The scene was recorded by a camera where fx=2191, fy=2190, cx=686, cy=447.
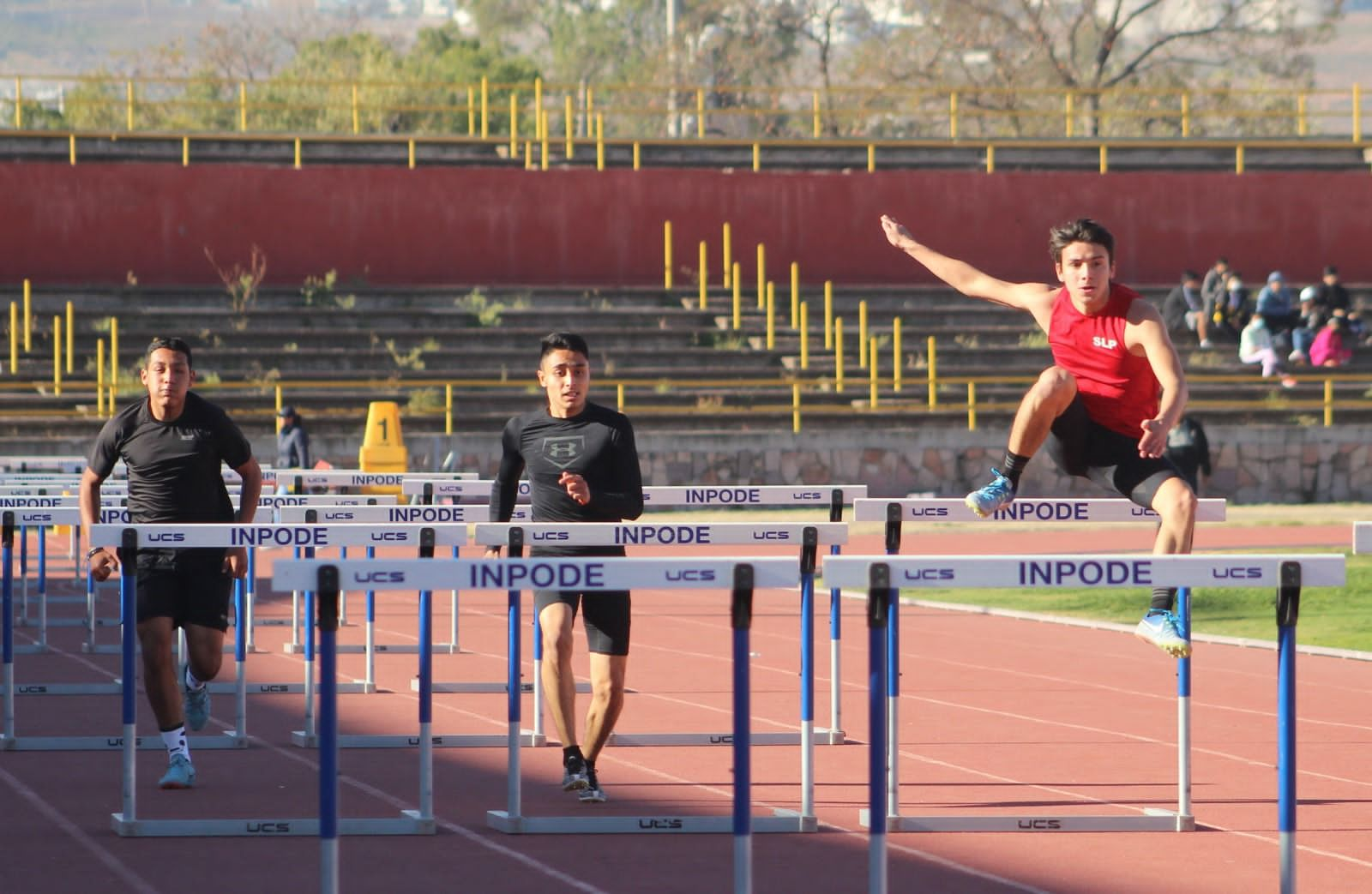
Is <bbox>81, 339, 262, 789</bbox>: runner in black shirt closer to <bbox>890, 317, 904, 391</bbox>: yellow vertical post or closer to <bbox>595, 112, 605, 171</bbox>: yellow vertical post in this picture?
<bbox>890, 317, 904, 391</bbox>: yellow vertical post

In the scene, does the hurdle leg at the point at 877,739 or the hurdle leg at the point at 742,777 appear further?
the hurdle leg at the point at 742,777

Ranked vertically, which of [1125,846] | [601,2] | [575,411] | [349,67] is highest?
[601,2]

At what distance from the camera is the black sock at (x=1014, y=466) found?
8820 mm

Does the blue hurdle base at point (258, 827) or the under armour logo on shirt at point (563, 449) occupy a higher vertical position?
the under armour logo on shirt at point (563, 449)

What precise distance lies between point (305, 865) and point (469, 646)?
8.22 metres

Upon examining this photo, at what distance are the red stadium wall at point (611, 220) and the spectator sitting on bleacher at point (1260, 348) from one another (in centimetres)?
435

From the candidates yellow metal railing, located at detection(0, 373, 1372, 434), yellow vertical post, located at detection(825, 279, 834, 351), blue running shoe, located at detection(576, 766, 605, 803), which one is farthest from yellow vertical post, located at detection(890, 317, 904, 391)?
blue running shoe, located at detection(576, 766, 605, 803)

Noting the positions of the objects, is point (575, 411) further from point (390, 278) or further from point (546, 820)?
point (390, 278)

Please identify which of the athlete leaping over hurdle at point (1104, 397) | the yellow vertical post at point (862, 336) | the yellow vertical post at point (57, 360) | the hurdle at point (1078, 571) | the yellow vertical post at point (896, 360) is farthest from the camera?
the yellow vertical post at point (862, 336)

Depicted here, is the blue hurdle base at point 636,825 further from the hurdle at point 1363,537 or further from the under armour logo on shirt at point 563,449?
the hurdle at point 1363,537

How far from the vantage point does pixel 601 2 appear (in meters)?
108

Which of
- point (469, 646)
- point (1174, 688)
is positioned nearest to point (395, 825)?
point (1174, 688)

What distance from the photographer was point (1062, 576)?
700cm

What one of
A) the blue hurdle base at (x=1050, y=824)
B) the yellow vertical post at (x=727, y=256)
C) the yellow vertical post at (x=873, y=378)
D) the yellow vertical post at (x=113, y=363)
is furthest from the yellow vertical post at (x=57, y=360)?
the blue hurdle base at (x=1050, y=824)
